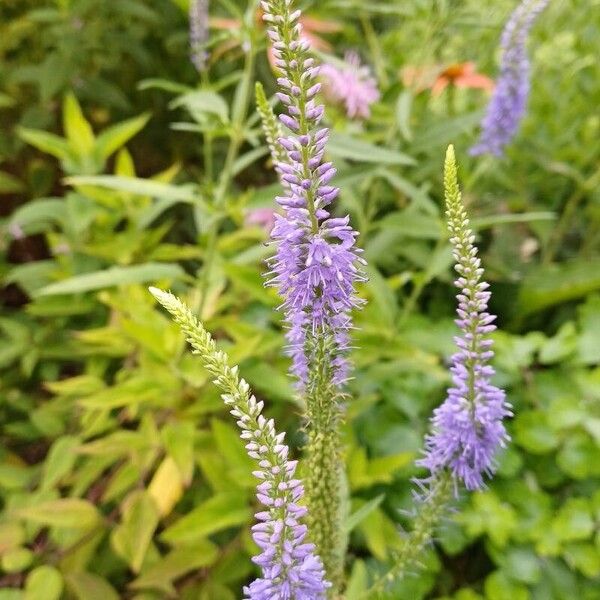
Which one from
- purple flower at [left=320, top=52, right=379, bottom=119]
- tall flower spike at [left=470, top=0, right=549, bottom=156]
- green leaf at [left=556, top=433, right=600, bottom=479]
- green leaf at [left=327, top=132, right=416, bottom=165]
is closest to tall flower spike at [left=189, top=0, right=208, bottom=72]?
purple flower at [left=320, top=52, right=379, bottom=119]

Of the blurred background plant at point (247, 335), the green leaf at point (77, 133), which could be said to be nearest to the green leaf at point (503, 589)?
the blurred background plant at point (247, 335)

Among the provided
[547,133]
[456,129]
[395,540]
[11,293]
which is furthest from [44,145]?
[547,133]

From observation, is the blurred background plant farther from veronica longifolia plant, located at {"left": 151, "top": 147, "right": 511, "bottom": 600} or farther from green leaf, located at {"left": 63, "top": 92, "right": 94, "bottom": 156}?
veronica longifolia plant, located at {"left": 151, "top": 147, "right": 511, "bottom": 600}

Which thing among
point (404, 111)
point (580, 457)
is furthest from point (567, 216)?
point (580, 457)

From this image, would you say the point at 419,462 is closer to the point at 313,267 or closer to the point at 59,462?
the point at 313,267

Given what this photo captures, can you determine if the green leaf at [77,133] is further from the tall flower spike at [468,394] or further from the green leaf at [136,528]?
the tall flower spike at [468,394]

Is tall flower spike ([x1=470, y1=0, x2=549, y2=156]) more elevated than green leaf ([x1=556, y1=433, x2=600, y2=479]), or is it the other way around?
tall flower spike ([x1=470, y1=0, x2=549, y2=156])

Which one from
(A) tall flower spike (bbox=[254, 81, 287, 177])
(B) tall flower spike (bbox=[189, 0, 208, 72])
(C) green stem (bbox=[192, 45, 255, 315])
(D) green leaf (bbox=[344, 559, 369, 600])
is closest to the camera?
(A) tall flower spike (bbox=[254, 81, 287, 177])
